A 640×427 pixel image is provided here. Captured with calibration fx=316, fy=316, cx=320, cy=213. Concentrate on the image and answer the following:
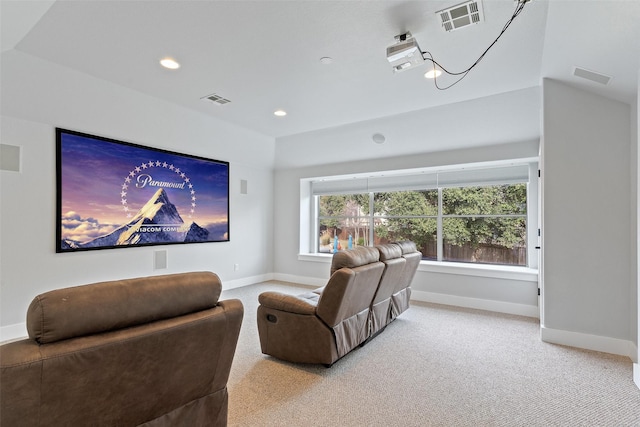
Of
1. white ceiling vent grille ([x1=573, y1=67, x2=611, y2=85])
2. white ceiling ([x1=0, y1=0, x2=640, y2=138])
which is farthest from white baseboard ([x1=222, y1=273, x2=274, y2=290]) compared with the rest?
white ceiling vent grille ([x1=573, y1=67, x2=611, y2=85])

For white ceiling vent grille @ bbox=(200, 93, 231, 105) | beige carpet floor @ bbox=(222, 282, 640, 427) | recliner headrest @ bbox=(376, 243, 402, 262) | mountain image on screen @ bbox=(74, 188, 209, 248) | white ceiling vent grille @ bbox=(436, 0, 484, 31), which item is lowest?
beige carpet floor @ bbox=(222, 282, 640, 427)

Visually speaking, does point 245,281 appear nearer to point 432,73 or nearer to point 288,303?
point 288,303

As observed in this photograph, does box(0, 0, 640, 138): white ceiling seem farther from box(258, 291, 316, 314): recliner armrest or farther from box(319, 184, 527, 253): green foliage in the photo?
box(258, 291, 316, 314): recliner armrest

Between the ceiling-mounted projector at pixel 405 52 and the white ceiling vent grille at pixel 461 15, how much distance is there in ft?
0.81

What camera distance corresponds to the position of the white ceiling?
2236mm

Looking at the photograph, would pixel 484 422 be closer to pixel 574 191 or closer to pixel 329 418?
pixel 329 418

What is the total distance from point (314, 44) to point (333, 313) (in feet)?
7.51

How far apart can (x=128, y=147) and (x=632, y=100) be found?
18.6ft

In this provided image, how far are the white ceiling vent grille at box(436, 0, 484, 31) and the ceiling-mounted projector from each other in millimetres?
247

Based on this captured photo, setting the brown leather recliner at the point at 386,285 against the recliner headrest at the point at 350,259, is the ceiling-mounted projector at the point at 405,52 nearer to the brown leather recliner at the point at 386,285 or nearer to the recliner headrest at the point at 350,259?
the recliner headrest at the point at 350,259

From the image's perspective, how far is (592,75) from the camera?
2.86m

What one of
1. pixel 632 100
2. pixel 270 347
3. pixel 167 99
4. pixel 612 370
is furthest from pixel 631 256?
pixel 167 99

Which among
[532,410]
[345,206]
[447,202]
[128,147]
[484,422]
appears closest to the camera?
[484,422]

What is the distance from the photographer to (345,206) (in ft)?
21.6
